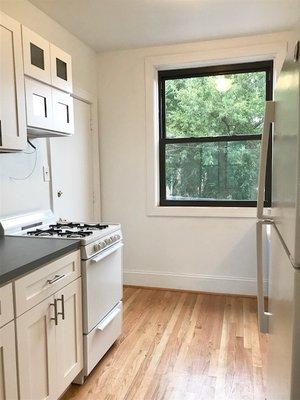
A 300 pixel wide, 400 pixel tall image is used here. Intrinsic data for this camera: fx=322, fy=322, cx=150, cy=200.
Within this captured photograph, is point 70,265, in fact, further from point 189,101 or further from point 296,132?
point 189,101

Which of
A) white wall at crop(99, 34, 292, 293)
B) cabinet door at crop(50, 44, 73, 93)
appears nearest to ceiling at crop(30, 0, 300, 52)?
white wall at crop(99, 34, 292, 293)

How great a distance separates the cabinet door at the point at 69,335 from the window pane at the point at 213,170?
6.54 feet

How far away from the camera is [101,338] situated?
2.15m

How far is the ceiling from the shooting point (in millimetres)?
2557

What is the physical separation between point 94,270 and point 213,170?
197cm

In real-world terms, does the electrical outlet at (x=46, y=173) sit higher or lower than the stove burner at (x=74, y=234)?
higher

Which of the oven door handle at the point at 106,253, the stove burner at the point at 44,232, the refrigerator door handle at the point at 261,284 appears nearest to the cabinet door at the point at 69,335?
the oven door handle at the point at 106,253

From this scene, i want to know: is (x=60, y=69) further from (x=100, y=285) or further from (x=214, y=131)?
(x=214, y=131)

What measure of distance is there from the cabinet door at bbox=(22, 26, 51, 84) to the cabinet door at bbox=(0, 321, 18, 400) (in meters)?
1.43

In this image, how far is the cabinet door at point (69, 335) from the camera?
1.71 m

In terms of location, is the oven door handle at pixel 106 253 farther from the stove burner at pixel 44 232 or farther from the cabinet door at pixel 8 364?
the cabinet door at pixel 8 364

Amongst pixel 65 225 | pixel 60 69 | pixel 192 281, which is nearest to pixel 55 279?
pixel 65 225

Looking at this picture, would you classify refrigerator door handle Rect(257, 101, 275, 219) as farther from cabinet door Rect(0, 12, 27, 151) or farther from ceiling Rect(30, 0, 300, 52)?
ceiling Rect(30, 0, 300, 52)

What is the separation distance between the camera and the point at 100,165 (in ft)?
12.1
